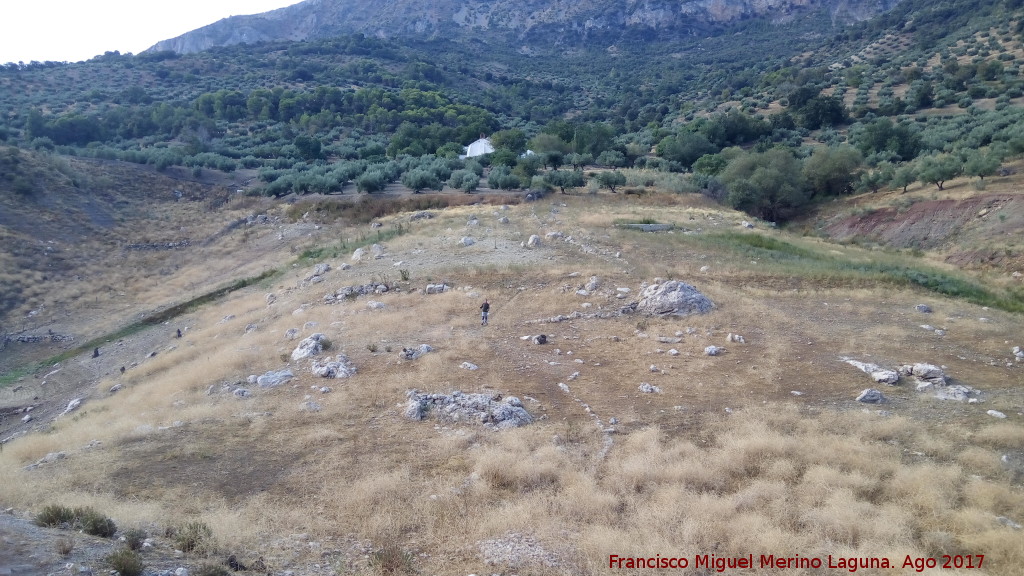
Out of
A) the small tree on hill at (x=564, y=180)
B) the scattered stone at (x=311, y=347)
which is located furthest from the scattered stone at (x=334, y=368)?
the small tree on hill at (x=564, y=180)

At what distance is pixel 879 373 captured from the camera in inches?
464

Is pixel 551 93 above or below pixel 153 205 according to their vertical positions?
above

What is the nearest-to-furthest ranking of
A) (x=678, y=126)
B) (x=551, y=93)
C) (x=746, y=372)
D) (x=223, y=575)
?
(x=223, y=575) → (x=746, y=372) → (x=678, y=126) → (x=551, y=93)

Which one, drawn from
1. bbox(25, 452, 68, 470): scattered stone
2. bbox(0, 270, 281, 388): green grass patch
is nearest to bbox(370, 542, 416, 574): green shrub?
bbox(25, 452, 68, 470): scattered stone

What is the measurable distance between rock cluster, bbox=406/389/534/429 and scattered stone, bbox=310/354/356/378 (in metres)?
2.32

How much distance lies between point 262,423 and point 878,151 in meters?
45.3

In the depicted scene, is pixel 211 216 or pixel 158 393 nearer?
pixel 158 393

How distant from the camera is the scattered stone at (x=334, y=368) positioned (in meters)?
13.5

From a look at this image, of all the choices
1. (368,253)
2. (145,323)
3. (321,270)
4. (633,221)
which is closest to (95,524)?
(321,270)

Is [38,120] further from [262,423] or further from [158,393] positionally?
[262,423]

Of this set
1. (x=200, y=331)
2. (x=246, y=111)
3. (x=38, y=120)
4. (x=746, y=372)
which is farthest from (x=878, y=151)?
(x=38, y=120)

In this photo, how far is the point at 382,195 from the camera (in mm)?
36500

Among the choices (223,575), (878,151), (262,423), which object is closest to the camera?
(223,575)

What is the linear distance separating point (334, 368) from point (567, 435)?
613cm
